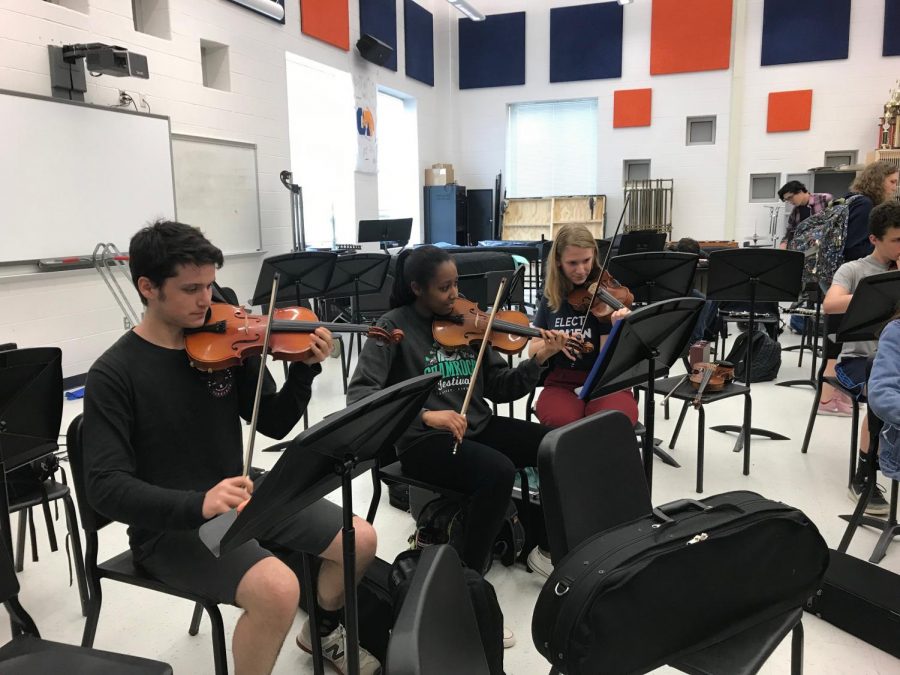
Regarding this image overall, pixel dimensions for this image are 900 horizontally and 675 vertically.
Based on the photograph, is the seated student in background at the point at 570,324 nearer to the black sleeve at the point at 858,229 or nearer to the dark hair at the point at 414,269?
the dark hair at the point at 414,269

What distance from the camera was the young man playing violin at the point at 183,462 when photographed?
1380 mm

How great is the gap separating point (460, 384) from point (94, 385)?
1144 millimetres

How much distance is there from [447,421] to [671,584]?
884mm

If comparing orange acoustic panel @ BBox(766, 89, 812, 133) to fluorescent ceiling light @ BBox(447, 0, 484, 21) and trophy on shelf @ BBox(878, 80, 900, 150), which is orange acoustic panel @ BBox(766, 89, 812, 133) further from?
fluorescent ceiling light @ BBox(447, 0, 484, 21)

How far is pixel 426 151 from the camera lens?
31.9ft

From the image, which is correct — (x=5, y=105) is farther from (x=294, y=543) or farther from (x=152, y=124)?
(x=294, y=543)

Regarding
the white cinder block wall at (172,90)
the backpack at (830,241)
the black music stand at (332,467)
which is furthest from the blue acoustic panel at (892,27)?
the black music stand at (332,467)

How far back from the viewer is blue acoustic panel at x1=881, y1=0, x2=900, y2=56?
26.3 ft

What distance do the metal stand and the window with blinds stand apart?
160 inches

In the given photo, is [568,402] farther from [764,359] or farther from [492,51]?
[492,51]

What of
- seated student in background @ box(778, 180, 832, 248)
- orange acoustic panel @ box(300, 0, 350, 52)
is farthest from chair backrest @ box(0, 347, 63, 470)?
seated student in background @ box(778, 180, 832, 248)

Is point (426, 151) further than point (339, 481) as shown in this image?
Answer: Yes

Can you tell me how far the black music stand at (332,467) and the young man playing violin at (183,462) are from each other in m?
0.15

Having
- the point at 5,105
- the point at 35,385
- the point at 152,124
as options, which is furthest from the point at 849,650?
the point at 152,124
